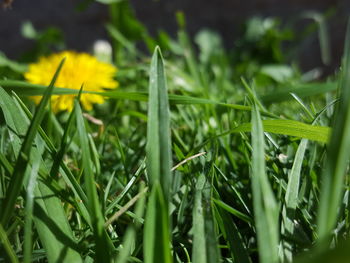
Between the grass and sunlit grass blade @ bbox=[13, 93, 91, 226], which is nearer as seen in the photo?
the grass

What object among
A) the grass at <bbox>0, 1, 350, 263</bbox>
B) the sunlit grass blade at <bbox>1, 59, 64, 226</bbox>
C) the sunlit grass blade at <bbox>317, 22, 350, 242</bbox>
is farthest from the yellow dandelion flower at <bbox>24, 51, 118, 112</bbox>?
the sunlit grass blade at <bbox>317, 22, 350, 242</bbox>

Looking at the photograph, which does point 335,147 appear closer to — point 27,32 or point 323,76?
point 27,32

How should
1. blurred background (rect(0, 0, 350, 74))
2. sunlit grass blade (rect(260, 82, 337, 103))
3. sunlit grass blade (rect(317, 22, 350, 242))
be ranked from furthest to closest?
blurred background (rect(0, 0, 350, 74))
sunlit grass blade (rect(260, 82, 337, 103))
sunlit grass blade (rect(317, 22, 350, 242))

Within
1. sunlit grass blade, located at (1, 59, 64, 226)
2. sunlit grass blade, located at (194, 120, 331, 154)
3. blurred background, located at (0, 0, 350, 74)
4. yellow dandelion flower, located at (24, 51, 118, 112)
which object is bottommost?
sunlit grass blade, located at (1, 59, 64, 226)

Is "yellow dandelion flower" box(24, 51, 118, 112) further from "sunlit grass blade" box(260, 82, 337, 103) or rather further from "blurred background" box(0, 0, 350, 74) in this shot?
"blurred background" box(0, 0, 350, 74)

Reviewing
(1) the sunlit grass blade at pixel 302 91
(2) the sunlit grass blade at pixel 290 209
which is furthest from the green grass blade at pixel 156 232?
(1) the sunlit grass blade at pixel 302 91
